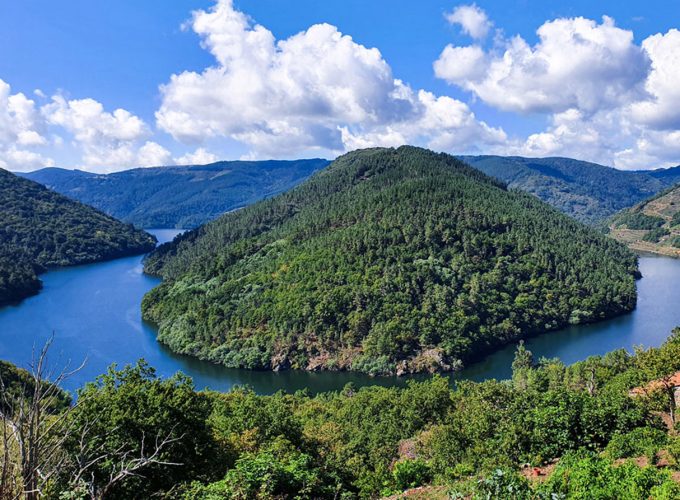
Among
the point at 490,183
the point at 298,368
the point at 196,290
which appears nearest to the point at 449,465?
the point at 298,368

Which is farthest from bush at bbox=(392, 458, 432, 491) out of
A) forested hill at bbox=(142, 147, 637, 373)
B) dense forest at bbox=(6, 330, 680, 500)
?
forested hill at bbox=(142, 147, 637, 373)

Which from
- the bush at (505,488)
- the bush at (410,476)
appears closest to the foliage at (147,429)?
the bush at (410,476)

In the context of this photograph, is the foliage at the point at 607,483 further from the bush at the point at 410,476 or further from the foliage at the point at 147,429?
the foliage at the point at 147,429

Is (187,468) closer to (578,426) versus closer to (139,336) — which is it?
(578,426)

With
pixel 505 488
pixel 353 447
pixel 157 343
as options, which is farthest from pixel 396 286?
pixel 505 488

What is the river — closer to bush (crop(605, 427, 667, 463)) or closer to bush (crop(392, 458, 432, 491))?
bush (crop(392, 458, 432, 491))
